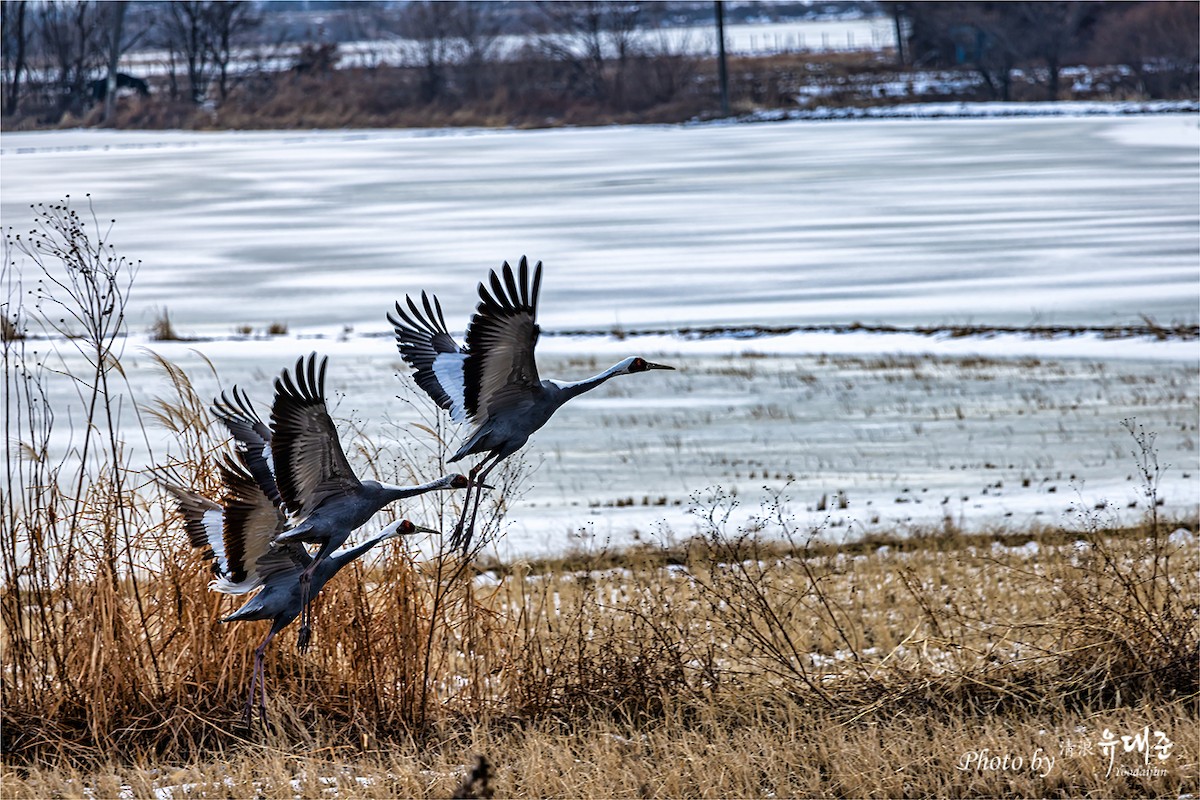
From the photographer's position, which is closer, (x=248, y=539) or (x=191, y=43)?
(x=248, y=539)

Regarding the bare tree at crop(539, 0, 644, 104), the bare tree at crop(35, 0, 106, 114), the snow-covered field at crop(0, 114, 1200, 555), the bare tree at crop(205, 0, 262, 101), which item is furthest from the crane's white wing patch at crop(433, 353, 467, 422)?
the bare tree at crop(205, 0, 262, 101)

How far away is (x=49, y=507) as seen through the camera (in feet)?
23.5

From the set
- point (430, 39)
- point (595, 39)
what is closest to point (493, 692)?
point (595, 39)

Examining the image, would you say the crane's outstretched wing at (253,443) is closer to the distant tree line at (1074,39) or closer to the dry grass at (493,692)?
the dry grass at (493,692)

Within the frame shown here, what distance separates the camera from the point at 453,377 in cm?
355

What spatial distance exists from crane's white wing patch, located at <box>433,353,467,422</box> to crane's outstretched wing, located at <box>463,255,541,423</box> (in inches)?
3.1

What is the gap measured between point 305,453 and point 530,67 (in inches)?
2419

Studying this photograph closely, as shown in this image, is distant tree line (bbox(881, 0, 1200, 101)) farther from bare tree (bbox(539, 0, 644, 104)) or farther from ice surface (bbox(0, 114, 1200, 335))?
bare tree (bbox(539, 0, 644, 104))

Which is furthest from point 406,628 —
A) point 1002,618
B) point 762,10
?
→ point 762,10

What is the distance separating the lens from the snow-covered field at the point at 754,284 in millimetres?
13031

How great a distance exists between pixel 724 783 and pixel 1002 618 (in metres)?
2.86

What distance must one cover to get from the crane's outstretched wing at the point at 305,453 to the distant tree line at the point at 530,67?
46646mm

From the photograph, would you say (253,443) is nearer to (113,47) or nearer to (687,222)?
(687,222)

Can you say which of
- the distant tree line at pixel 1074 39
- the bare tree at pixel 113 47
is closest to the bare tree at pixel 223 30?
the bare tree at pixel 113 47
